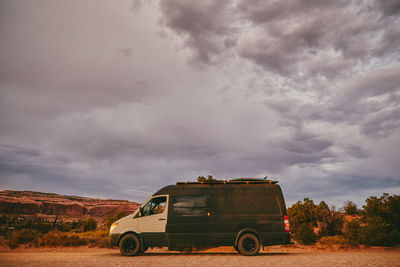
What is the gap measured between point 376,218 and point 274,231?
7.74m

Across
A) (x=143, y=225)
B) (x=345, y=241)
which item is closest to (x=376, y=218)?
(x=345, y=241)

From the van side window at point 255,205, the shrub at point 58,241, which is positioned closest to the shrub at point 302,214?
the van side window at point 255,205

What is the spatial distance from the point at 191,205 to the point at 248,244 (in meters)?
2.71

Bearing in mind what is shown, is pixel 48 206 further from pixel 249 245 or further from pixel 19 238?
pixel 249 245

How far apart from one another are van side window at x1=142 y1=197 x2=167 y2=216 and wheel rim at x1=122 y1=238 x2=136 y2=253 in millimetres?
1150

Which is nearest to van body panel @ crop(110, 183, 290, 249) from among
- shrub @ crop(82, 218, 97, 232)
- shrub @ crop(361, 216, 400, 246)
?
shrub @ crop(361, 216, 400, 246)

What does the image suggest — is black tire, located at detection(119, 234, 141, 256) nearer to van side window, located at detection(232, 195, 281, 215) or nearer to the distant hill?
van side window, located at detection(232, 195, 281, 215)

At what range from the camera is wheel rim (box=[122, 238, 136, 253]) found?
10.0m

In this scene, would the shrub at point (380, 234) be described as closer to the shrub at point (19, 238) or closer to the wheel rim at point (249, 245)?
→ the wheel rim at point (249, 245)

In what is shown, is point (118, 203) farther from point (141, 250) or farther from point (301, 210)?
point (141, 250)

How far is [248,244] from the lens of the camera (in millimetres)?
10039

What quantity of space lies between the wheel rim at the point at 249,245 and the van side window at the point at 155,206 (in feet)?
11.6

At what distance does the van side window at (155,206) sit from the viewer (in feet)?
34.2

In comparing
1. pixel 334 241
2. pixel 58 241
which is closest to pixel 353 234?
pixel 334 241
